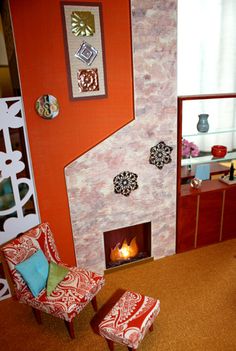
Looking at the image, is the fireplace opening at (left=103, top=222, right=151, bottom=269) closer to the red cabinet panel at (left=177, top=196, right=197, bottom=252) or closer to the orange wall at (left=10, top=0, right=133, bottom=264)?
the red cabinet panel at (left=177, top=196, right=197, bottom=252)

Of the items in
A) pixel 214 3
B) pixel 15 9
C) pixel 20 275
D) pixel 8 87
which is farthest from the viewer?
pixel 214 3

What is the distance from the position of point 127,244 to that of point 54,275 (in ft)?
3.62

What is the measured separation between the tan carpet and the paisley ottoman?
0.29m

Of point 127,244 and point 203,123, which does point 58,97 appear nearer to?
point 203,123

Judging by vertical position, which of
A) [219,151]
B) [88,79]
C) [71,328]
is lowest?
[71,328]

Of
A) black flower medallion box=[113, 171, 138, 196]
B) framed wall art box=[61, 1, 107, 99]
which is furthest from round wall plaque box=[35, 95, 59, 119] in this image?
black flower medallion box=[113, 171, 138, 196]

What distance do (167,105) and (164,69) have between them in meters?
0.33

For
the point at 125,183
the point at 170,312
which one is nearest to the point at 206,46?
the point at 125,183

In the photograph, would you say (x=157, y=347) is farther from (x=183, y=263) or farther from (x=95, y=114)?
(x=95, y=114)

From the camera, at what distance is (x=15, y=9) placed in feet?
7.32

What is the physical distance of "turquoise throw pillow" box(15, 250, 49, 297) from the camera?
2.39 m

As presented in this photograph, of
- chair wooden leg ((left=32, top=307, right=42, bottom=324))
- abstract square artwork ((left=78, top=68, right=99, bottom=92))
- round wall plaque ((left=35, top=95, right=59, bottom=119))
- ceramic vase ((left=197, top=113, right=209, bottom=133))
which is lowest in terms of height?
chair wooden leg ((left=32, top=307, right=42, bottom=324))

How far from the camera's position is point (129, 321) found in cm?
220

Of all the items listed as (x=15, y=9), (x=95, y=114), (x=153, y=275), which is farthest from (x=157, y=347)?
(x=15, y=9)
